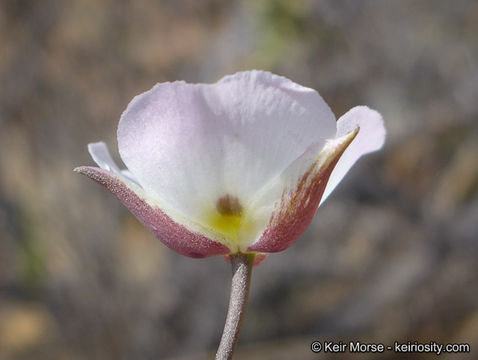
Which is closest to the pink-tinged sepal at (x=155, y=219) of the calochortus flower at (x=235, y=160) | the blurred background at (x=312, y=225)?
the calochortus flower at (x=235, y=160)

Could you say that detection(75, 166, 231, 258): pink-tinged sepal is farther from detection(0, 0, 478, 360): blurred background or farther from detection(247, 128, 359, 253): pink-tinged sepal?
detection(0, 0, 478, 360): blurred background

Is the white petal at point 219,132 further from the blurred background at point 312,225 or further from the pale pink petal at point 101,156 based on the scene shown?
the blurred background at point 312,225

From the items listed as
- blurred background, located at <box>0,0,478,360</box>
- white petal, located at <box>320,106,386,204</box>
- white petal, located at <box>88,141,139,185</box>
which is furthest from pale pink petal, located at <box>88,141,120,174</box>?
blurred background, located at <box>0,0,478,360</box>

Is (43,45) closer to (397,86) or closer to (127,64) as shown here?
(127,64)

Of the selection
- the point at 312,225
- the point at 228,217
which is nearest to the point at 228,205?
the point at 228,217

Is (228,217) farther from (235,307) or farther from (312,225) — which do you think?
(312,225)

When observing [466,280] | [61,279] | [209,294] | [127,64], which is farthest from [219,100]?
[127,64]
